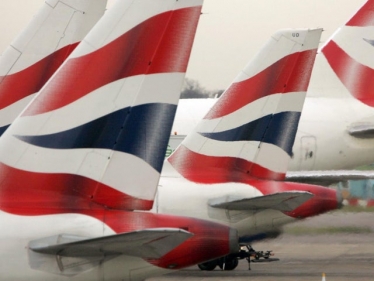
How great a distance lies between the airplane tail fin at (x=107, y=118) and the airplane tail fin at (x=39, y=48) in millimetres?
4900

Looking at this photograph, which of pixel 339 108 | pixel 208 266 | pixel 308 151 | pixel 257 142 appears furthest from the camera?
pixel 339 108

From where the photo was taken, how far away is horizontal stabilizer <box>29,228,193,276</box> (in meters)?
9.02

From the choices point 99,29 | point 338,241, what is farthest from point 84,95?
point 338,241

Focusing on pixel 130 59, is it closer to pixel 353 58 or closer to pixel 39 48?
pixel 39 48

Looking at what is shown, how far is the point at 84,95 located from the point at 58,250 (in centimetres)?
172

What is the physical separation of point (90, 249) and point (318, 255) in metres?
17.0

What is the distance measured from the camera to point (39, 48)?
1527cm

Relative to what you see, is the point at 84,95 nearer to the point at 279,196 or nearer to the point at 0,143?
the point at 0,143

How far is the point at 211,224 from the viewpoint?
10.4 meters

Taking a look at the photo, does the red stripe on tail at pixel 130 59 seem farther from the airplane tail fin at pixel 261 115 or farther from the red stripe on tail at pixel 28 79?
the airplane tail fin at pixel 261 115

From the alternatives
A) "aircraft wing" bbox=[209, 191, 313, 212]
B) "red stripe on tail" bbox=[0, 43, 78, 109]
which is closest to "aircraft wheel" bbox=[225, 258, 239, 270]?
"aircraft wing" bbox=[209, 191, 313, 212]

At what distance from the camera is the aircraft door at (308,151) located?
29234 millimetres

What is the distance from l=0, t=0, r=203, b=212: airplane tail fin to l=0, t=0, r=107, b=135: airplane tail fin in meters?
4.90

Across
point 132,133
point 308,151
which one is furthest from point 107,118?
point 308,151
